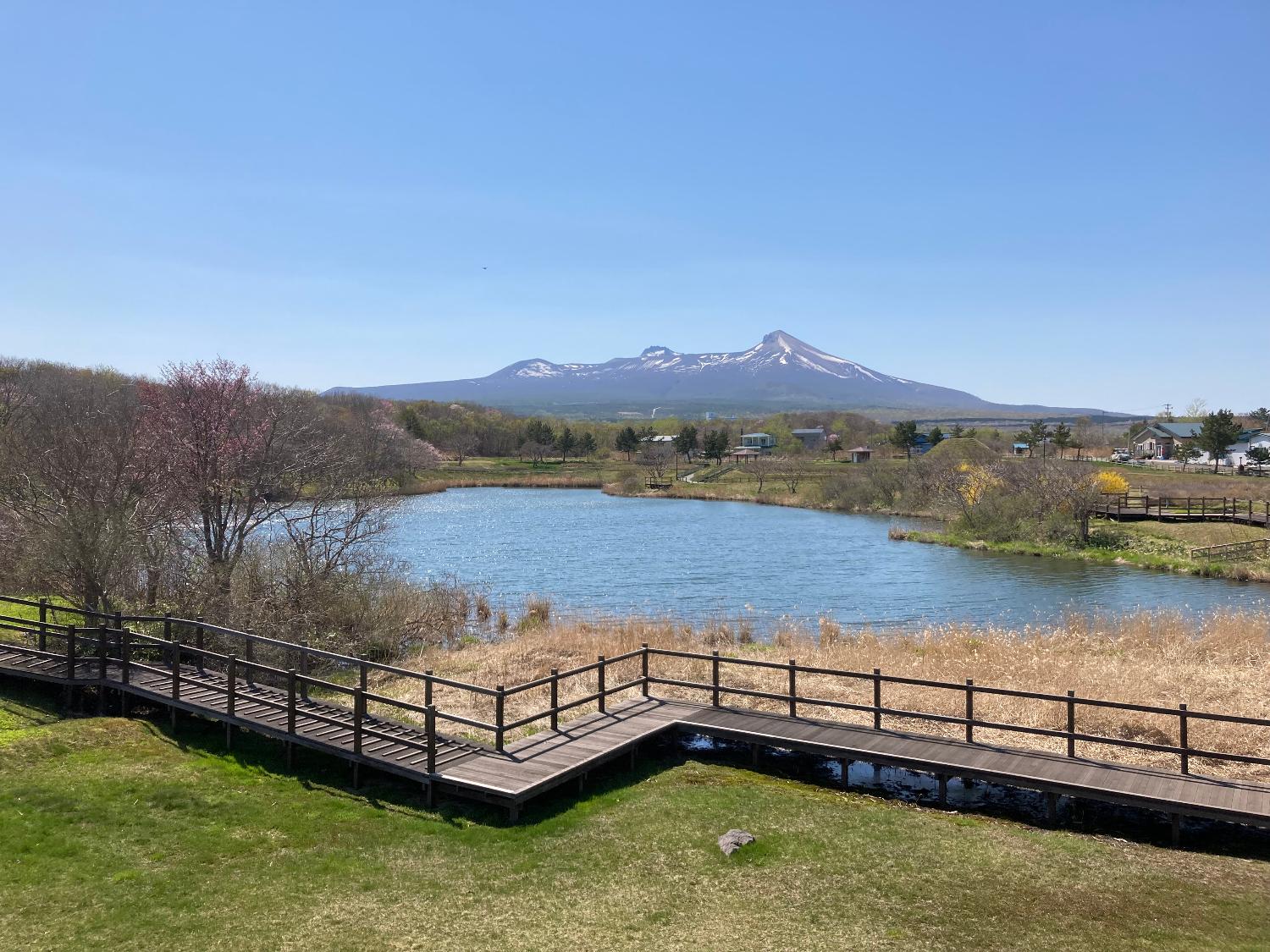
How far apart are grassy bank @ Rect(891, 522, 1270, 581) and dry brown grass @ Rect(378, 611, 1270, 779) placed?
50.8 ft

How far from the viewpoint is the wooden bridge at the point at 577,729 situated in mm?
12734

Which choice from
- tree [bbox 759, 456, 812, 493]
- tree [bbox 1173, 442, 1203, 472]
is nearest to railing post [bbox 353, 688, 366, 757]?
tree [bbox 759, 456, 812, 493]

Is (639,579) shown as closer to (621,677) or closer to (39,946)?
(621,677)

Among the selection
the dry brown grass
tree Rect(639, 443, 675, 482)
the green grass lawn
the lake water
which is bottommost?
the lake water

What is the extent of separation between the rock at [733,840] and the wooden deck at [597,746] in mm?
2595

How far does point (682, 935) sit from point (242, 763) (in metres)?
8.66

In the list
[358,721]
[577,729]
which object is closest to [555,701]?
[577,729]

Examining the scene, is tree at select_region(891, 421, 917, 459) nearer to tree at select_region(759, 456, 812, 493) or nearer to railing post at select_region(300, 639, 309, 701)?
tree at select_region(759, 456, 812, 493)

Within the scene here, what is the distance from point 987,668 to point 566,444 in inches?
4801

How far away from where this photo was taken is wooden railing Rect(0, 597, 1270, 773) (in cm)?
1366

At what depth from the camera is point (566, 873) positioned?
10.9 metres

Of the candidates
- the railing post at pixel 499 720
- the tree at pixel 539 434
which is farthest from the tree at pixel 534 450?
the railing post at pixel 499 720

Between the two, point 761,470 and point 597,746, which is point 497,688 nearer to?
point 597,746

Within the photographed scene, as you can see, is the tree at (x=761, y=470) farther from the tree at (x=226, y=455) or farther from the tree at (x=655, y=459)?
the tree at (x=226, y=455)
